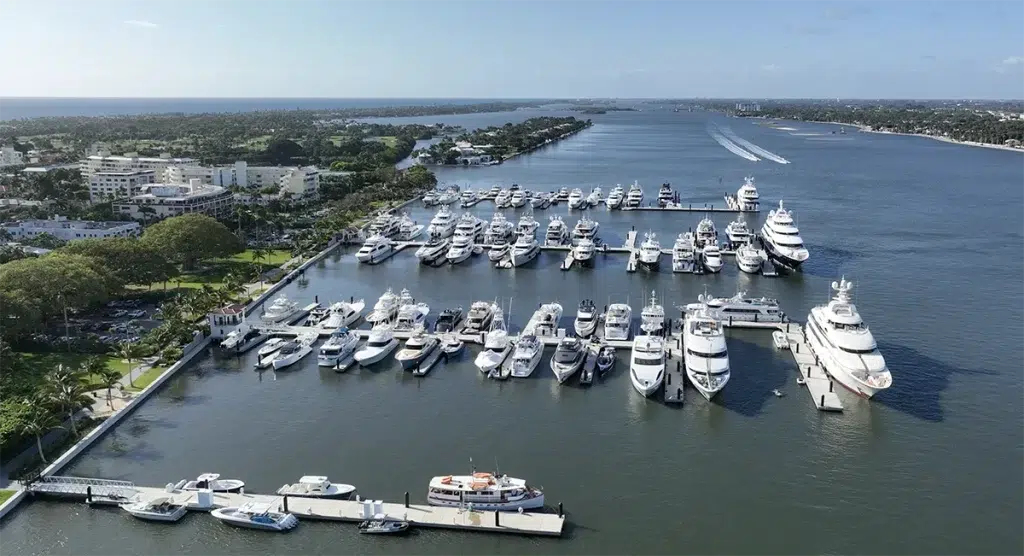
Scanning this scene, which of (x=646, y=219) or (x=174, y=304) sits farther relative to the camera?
(x=646, y=219)

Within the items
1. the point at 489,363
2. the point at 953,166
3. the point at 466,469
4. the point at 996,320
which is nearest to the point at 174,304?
the point at 489,363

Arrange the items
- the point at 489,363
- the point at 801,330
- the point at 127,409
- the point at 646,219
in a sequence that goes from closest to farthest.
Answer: the point at 127,409
the point at 489,363
the point at 801,330
the point at 646,219

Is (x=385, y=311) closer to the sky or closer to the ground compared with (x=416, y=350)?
closer to the sky

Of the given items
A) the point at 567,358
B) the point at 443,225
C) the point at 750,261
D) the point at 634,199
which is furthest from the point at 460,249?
the point at 634,199

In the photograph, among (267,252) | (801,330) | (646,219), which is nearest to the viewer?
(801,330)

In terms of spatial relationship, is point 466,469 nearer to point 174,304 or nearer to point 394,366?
point 394,366

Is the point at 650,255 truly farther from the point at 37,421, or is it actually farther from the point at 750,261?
the point at 37,421
